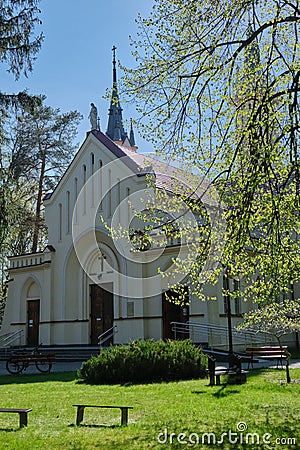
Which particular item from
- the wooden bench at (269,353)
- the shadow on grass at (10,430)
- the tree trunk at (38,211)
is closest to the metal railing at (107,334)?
the wooden bench at (269,353)

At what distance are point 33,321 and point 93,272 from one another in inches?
191

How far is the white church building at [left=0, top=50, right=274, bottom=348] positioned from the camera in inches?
963

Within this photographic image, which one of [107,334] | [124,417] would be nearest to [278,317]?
[107,334]

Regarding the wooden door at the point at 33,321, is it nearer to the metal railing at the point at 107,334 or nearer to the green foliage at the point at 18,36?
the metal railing at the point at 107,334

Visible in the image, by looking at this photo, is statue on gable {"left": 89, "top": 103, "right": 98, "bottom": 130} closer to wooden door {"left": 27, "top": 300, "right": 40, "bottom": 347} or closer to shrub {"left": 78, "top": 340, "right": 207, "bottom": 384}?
wooden door {"left": 27, "top": 300, "right": 40, "bottom": 347}

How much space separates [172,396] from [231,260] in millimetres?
3254

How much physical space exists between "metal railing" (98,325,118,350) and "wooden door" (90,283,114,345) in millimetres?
540

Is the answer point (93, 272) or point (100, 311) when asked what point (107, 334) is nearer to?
point (100, 311)

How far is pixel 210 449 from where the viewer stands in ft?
22.1

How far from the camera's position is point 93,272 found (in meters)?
28.4

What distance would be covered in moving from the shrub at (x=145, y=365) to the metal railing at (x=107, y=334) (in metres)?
9.67

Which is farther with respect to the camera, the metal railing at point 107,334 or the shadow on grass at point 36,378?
the metal railing at point 107,334

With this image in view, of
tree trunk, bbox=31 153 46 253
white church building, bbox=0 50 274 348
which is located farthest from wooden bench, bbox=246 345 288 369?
tree trunk, bbox=31 153 46 253

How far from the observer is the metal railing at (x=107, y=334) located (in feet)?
82.7
